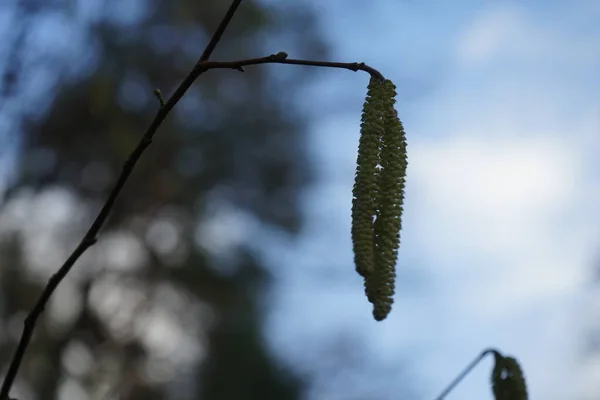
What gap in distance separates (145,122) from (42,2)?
247cm

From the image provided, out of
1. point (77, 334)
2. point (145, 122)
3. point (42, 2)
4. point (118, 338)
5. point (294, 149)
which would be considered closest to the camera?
point (42, 2)

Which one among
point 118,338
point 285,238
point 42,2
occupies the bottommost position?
point 42,2

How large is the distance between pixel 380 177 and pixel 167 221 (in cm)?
421

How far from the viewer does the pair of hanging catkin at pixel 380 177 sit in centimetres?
41

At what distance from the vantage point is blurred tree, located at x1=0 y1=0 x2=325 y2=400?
359 centimetres

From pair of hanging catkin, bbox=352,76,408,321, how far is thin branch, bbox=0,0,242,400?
9 cm

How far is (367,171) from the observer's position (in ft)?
1.37

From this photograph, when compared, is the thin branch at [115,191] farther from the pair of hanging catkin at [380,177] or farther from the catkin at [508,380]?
the catkin at [508,380]

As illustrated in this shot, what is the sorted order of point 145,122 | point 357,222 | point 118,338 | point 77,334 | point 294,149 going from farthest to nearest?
point 294,149
point 118,338
point 77,334
point 145,122
point 357,222

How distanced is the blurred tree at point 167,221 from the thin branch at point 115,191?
2.76 m

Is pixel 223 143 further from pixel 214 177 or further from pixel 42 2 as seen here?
pixel 42 2

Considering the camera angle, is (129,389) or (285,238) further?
(285,238)

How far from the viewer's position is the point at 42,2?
112 cm

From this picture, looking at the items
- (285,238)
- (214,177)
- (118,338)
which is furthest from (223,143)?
(118,338)
